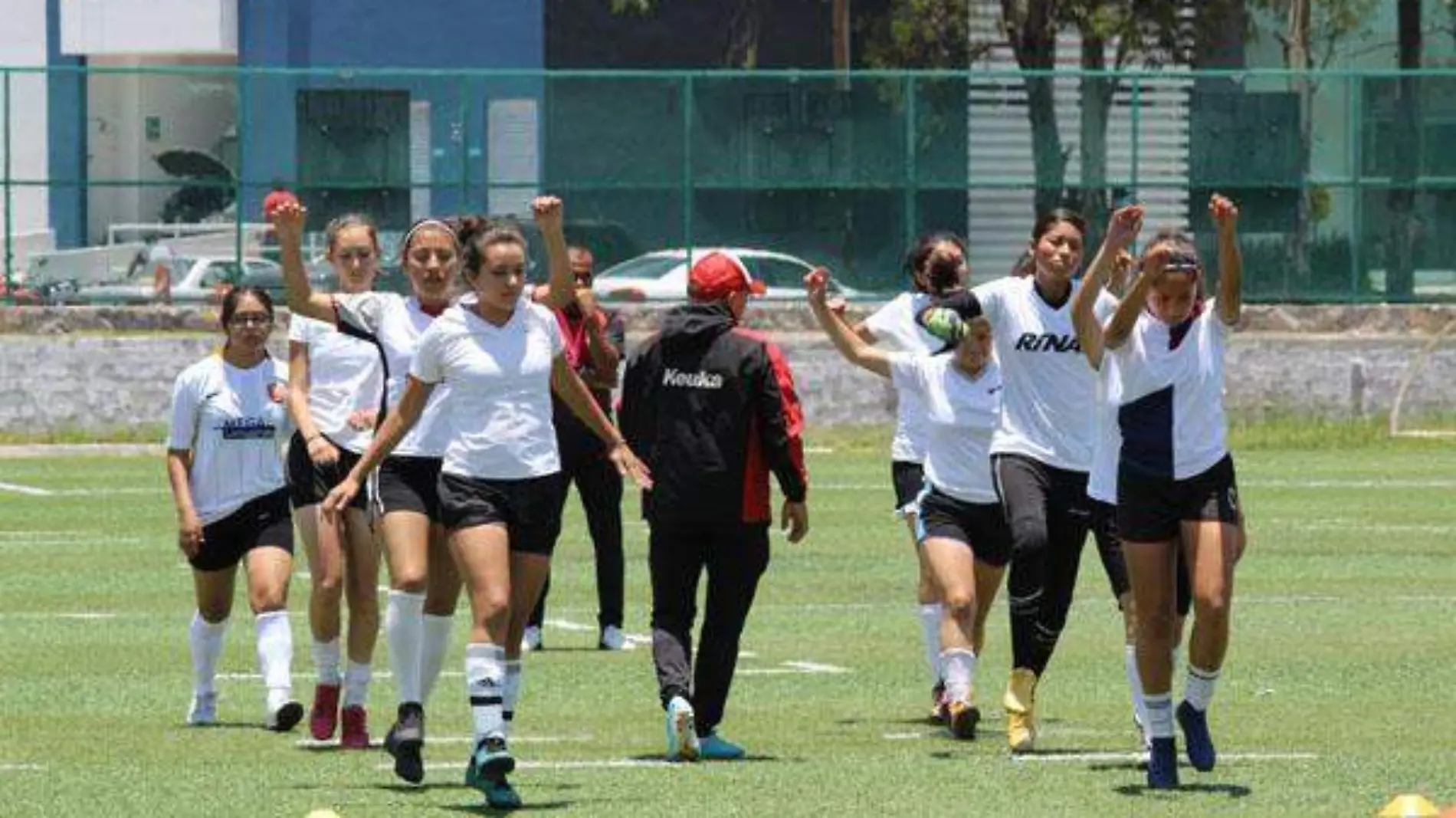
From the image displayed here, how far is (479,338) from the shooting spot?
12953mm

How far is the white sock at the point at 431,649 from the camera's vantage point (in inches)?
523

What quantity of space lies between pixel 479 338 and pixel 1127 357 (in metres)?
A: 2.26

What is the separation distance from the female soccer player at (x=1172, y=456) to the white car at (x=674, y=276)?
24564 millimetres

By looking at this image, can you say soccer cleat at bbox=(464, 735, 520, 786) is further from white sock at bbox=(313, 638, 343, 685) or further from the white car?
the white car

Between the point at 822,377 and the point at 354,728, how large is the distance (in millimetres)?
22228

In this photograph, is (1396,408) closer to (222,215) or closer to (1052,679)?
(222,215)

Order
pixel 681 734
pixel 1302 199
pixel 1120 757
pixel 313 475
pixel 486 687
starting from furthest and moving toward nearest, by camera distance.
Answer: pixel 1302 199
pixel 313 475
pixel 1120 757
pixel 681 734
pixel 486 687

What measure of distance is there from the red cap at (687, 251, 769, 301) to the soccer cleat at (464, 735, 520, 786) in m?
2.38

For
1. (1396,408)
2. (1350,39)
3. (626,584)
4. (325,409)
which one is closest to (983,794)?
(325,409)

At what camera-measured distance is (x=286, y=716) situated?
14961 millimetres

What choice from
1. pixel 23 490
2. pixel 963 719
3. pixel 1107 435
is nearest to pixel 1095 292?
pixel 1107 435

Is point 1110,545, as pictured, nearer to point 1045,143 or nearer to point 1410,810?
point 1410,810

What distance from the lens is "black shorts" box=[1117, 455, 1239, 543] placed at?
12812 mm

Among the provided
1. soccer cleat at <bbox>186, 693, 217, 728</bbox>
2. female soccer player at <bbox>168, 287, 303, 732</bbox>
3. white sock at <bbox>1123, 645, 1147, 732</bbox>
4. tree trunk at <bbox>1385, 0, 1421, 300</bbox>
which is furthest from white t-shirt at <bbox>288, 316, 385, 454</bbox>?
tree trunk at <bbox>1385, 0, 1421, 300</bbox>
